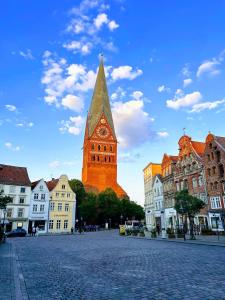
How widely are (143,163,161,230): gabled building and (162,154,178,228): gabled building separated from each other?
7.79 metres

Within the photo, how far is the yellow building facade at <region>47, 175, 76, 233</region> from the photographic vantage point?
64.8 meters

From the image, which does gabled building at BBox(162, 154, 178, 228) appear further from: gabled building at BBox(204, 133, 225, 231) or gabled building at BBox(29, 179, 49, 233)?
gabled building at BBox(29, 179, 49, 233)

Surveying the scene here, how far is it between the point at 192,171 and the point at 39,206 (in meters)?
36.2

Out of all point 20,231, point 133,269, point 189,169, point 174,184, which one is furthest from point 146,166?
point 133,269

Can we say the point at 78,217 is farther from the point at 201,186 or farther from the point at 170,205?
the point at 201,186

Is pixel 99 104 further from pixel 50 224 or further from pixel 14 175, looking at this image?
pixel 50 224

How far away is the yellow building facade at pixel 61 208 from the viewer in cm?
6475

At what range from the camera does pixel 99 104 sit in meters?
119

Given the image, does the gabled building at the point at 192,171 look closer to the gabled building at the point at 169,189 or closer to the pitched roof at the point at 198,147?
the pitched roof at the point at 198,147

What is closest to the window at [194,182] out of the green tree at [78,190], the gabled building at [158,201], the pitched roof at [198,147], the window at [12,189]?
the pitched roof at [198,147]

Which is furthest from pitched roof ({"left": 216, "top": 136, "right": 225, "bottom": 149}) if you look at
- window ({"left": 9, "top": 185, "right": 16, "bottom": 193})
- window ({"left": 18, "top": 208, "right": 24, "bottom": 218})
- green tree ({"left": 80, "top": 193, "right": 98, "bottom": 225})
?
green tree ({"left": 80, "top": 193, "right": 98, "bottom": 225})

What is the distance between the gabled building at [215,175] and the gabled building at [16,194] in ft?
128

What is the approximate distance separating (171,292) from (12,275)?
6.40 meters

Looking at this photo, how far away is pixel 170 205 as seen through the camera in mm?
52500
